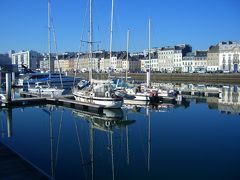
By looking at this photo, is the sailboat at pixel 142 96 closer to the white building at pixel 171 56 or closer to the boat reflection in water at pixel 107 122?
the boat reflection in water at pixel 107 122

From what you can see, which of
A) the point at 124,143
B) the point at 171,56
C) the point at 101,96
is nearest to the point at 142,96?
the point at 101,96

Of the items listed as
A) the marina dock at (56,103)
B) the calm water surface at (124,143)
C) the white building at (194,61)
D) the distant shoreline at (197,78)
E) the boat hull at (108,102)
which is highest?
the white building at (194,61)

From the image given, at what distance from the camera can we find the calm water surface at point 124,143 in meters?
16.0

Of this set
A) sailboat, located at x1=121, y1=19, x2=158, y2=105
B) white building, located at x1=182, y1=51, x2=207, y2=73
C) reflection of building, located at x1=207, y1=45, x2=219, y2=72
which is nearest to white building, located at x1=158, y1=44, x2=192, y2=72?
white building, located at x1=182, y1=51, x2=207, y2=73

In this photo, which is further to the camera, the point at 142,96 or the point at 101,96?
the point at 142,96

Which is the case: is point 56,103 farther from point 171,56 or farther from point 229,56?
point 171,56

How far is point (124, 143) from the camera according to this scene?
21406mm

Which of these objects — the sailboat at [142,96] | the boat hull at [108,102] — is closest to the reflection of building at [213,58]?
the sailboat at [142,96]

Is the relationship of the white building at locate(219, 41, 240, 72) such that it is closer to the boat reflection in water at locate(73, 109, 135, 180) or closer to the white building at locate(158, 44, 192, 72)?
the white building at locate(158, 44, 192, 72)

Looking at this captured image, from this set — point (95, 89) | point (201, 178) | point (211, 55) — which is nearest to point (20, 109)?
point (95, 89)

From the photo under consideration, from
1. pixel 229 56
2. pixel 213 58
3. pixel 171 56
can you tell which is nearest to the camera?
pixel 229 56

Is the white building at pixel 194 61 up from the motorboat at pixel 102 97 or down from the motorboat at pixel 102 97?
up

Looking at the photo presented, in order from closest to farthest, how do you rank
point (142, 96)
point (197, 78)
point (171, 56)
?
point (142, 96)
point (197, 78)
point (171, 56)

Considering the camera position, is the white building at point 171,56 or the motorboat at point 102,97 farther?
the white building at point 171,56
